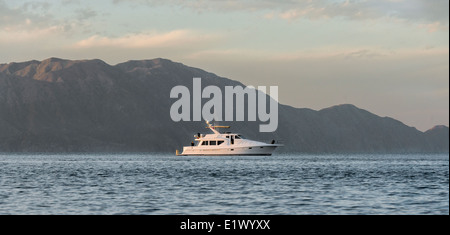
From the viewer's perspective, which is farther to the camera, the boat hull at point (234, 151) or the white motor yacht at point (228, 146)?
the white motor yacht at point (228, 146)

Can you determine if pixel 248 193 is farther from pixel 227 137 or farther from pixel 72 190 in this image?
pixel 227 137

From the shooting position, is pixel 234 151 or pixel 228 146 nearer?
pixel 228 146

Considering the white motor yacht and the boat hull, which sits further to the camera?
the white motor yacht

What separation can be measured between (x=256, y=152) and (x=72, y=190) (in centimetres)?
12931

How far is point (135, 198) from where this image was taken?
45812 mm

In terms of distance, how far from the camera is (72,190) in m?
53.5

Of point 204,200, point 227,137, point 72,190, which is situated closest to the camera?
point 204,200

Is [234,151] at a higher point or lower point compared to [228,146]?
lower
